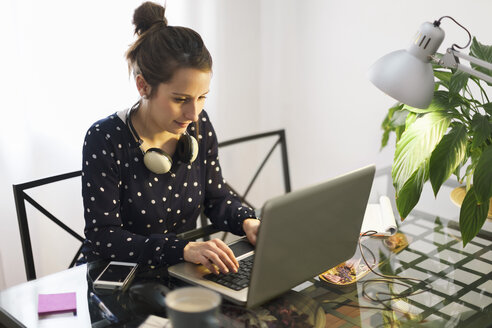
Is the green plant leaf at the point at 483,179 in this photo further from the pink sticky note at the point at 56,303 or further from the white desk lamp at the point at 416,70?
the pink sticky note at the point at 56,303

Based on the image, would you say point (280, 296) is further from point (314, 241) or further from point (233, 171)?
point (233, 171)

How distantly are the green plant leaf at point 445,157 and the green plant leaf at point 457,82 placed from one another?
13cm

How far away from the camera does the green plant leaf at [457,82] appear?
149 centimetres

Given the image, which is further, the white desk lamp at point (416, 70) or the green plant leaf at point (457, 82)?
the green plant leaf at point (457, 82)

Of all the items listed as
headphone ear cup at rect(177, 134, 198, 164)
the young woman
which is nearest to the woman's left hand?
the young woman

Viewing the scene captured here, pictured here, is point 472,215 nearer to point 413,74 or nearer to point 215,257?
point 413,74

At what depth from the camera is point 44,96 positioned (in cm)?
211

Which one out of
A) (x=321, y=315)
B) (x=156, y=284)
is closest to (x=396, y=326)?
(x=321, y=315)

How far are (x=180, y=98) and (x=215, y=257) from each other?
0.41 m

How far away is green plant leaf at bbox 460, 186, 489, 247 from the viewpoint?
139 cm

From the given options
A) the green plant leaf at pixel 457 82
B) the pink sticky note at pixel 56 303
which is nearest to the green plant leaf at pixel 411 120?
the green plant leaf at pixel 457 82

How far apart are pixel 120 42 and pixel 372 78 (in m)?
1.23

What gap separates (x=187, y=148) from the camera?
5.15 feet

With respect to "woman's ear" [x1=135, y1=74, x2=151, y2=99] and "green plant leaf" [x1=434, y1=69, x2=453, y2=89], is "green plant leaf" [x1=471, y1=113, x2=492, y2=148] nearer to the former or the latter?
"green plant leaf" [x1=434, y1=69, x2=453, y2=89]
